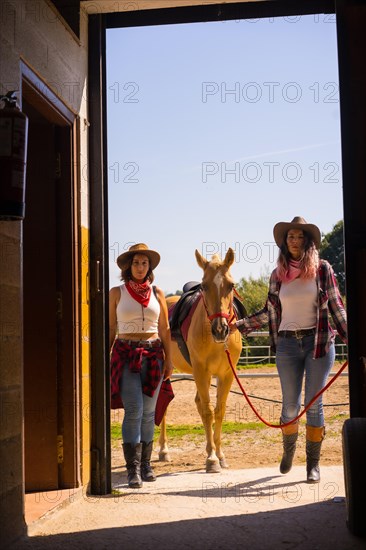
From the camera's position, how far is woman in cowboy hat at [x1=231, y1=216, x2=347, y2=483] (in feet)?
19.0

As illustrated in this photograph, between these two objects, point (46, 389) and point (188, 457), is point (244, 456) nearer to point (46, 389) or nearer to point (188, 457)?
point (188, 457)

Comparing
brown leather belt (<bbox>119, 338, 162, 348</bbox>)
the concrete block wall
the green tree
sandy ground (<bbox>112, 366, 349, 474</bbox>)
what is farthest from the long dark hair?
the green tree

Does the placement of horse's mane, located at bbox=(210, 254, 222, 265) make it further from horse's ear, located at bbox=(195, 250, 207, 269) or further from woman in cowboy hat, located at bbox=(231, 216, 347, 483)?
woman in cowboy hat, located at bbox=(231, 216, 347, 483)

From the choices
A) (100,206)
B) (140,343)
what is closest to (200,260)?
(140,343)

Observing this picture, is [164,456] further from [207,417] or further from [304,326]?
[304,326]

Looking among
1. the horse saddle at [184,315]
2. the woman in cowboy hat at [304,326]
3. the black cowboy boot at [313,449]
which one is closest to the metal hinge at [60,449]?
the woman in cowboy hat at [304,326]

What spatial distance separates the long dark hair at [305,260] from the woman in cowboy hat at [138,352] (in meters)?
0.99


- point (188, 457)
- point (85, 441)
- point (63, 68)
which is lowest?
point (188, 457)

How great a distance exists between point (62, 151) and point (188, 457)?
3933 mm

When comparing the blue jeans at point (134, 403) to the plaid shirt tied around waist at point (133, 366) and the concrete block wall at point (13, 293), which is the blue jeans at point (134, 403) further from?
the concrete block wall at point (13, 293)

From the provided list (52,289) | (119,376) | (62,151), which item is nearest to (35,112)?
(62,151)

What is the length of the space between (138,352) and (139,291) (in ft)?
1.67

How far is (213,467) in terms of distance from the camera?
6.86 meters

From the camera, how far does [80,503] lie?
198 inches
